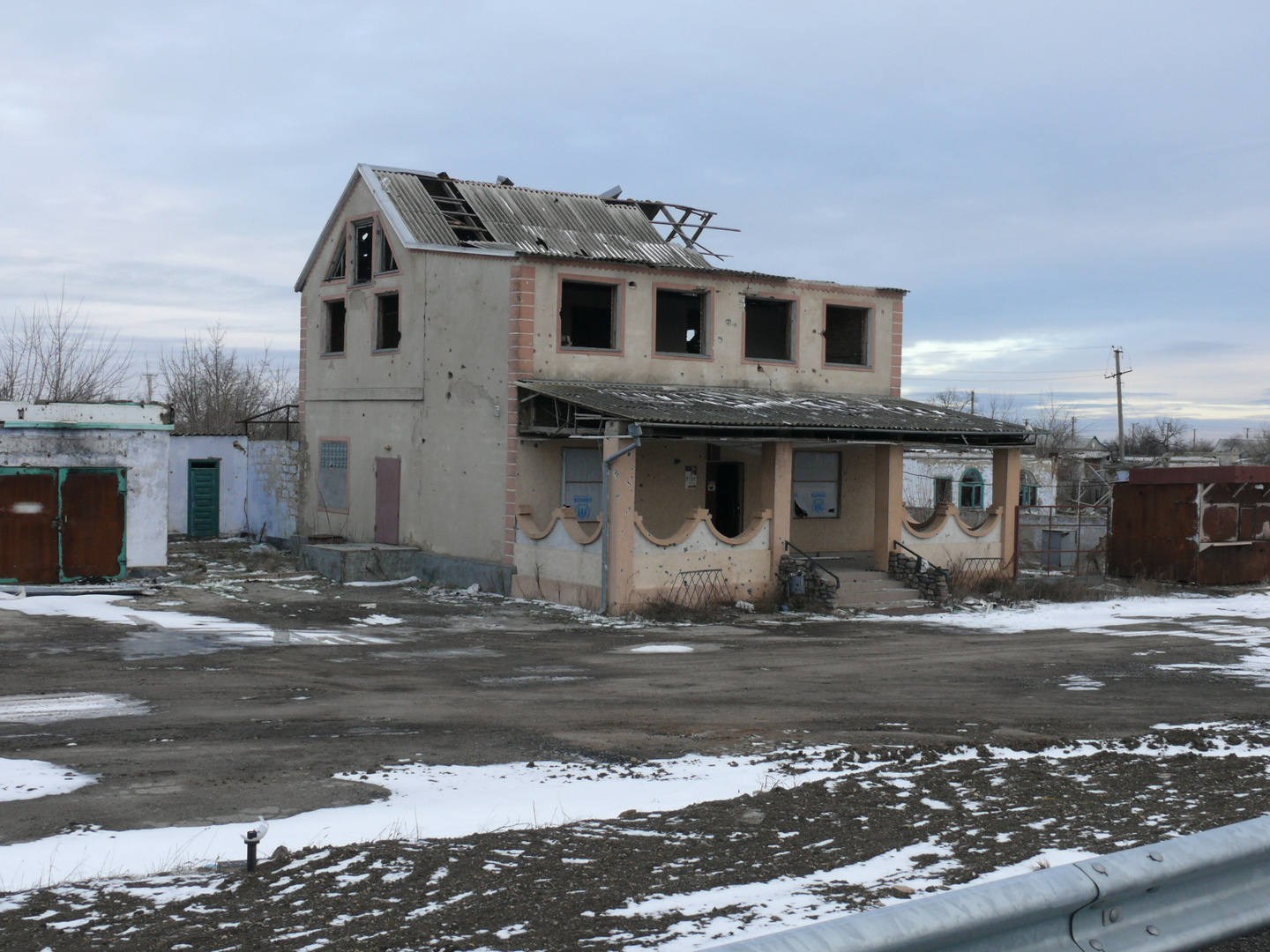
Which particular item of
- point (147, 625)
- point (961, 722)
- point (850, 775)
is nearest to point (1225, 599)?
point (961, 722)

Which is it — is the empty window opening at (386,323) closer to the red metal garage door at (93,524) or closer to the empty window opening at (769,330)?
the red metal garage door at (93,524)

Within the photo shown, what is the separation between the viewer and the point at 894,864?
20.6 feet

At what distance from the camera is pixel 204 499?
31.8 meters

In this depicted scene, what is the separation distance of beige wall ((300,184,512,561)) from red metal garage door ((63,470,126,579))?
18.9 ft

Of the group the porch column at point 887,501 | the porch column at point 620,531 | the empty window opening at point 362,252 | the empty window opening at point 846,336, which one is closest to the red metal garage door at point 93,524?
the empty window opening at point 362,252

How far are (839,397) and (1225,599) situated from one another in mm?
8620

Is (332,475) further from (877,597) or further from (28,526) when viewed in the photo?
(877,597)

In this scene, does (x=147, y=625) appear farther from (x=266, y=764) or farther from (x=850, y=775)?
(x=850, y=775)


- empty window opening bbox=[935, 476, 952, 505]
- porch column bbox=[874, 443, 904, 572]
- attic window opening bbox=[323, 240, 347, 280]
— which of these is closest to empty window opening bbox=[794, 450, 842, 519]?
porch column bbox=[874, 443, 904, 572]

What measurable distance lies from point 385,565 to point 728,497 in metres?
7.27

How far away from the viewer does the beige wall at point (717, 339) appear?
72.9 ft

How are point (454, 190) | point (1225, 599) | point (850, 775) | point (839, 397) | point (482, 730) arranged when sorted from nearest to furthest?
point (850, 775) < point (482, 730) < point (1225, 599) < point (839, 397) < point (454, 190)

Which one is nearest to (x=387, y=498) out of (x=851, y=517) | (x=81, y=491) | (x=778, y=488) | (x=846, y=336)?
(x=81, y=491)

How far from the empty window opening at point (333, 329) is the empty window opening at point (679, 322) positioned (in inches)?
322
